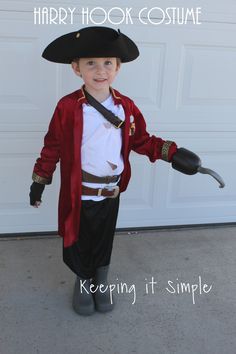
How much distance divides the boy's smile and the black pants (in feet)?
1.75

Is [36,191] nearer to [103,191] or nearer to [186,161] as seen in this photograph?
[103,191]

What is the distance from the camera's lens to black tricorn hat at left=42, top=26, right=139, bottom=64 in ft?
5.62

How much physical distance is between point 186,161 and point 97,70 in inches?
21.9

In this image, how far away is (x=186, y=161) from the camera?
195 cm

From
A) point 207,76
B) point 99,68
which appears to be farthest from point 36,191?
point 207,76

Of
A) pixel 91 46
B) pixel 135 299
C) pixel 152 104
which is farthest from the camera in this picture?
pixel 152 104

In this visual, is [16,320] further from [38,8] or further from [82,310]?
[38,8]

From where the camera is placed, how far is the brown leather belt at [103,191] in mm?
1995

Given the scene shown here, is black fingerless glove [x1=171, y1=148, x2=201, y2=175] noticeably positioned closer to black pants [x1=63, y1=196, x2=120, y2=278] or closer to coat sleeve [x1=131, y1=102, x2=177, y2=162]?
coat sleeve [x1=131, y1=102, x2=177, y2=162]

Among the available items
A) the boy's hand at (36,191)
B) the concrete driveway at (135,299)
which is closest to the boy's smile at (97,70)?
the boy's hand at (36,191)

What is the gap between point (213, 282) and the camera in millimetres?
Answer: 2492

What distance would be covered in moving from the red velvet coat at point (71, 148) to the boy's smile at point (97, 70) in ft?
0.29

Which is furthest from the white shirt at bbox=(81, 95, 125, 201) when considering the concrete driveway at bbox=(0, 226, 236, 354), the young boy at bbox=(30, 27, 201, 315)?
the concrete driveway at bbox=(0, 226, 236, 354)

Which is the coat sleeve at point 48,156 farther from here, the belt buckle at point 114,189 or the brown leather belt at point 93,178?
the belt buckle at point 114,189
